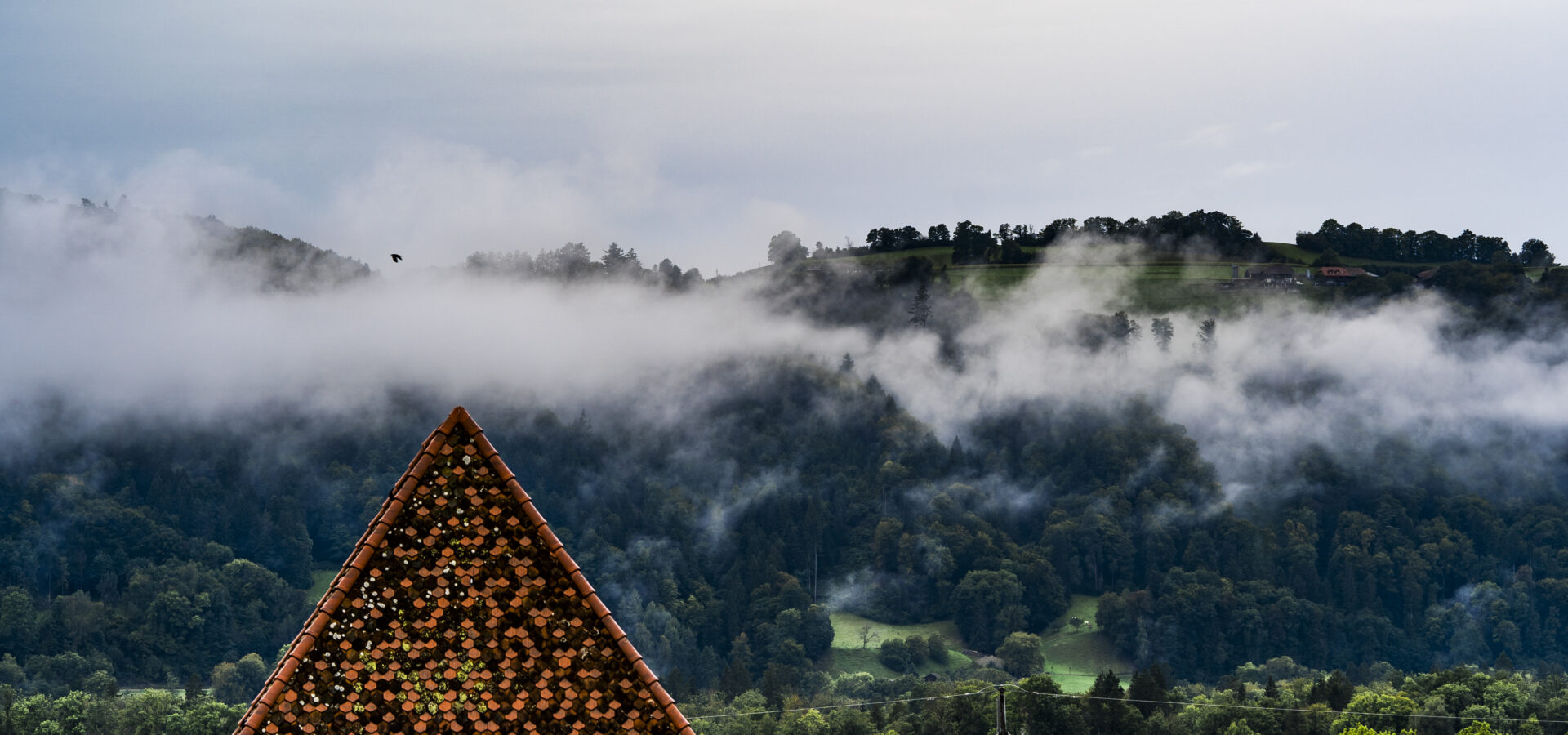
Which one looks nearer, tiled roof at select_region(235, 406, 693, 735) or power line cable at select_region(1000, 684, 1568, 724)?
tiled roof at select_region(235, 406, 693, 735)

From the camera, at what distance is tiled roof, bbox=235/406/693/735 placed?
13023 mm

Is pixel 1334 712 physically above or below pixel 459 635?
below

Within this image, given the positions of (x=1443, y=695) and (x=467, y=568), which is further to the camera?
(x=1443, y=695)

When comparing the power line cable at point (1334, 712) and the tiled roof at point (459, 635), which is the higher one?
the tiled roof at point (459, 635)

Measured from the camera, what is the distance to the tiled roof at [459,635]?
42.7 feet

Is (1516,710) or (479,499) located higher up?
(479,499)

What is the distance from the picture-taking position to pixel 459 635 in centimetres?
1326

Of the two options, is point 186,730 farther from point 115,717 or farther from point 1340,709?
point 1340,709

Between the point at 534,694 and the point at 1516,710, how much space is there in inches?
7793

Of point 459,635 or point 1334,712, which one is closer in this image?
point 459,635

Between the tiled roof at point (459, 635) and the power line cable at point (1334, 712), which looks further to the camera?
the power line cable at point (1334, 712)

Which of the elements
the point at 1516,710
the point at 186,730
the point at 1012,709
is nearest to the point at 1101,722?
the point at 1012,709

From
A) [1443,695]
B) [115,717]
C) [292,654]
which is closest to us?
[292,654]

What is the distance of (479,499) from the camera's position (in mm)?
13609
